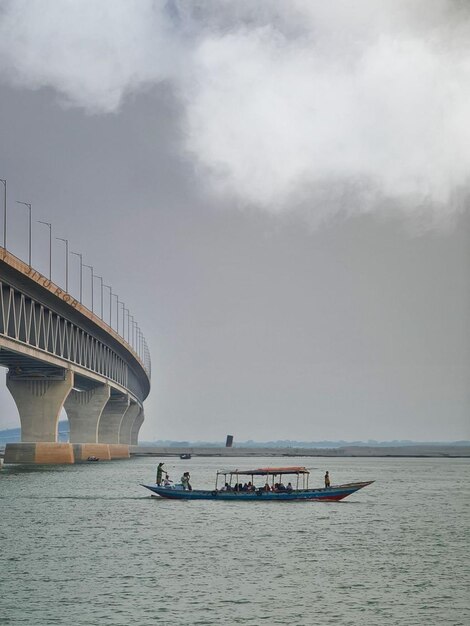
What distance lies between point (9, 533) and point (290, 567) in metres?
19.2

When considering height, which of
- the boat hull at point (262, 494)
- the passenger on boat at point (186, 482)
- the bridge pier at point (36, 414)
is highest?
the bridge pier at point (36, 414)

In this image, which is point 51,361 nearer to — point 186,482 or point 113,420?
point 186,482

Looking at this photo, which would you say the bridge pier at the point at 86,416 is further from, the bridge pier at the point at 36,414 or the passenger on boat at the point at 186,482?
the passenger on boat at the point at 186,482

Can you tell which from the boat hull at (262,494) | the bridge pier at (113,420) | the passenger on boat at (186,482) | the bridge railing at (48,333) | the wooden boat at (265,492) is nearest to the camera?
the wooden boat at (265,492)

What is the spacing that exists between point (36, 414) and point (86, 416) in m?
34.1

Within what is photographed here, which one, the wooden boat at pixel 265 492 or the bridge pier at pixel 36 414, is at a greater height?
the bridge pier at pixel 36 414

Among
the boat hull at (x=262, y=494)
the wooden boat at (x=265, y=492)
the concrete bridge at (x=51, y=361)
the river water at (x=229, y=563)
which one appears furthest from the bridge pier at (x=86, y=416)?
the wooden boat at (x=265, y=492)

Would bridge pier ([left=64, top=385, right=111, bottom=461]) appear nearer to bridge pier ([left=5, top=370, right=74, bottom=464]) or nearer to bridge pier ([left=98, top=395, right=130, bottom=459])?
bridge pier ([left=5, top=370, right=74, bottom=464])

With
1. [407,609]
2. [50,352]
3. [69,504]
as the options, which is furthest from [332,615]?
[50,352]

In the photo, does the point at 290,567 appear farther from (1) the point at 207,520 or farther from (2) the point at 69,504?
(2) the point at 69,504

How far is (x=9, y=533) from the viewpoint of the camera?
5741cm

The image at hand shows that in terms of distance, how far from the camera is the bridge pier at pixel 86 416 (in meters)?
150

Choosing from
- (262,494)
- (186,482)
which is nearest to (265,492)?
(262,494)

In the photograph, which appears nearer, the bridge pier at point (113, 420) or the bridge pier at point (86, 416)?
the bridge pier at point (86, 416)
